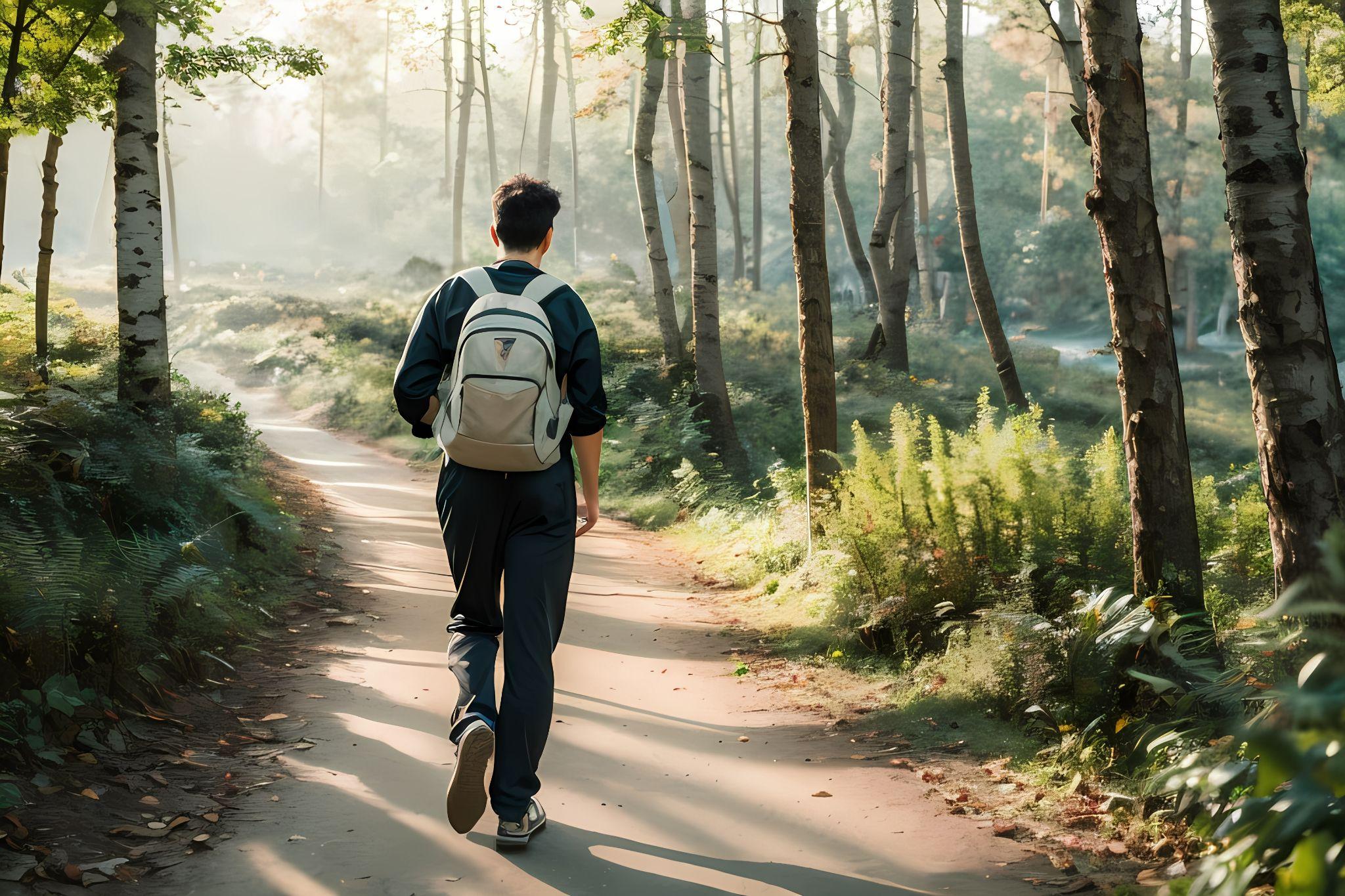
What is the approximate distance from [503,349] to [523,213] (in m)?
0.67

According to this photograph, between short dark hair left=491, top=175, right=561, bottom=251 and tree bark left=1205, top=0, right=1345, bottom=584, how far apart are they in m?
2.96

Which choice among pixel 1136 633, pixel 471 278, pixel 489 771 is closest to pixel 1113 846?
pixel 1136 633

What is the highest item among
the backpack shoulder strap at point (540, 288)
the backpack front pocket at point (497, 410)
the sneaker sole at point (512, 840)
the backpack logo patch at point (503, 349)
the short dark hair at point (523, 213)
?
the short dark hair at point (523, 213)

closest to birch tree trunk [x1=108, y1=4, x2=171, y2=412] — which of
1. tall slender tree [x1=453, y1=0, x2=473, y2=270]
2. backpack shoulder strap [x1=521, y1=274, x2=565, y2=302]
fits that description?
backpack shoulder strap [x1=521, y1=274, x2=565, y2=302]

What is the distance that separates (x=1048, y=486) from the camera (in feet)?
21.1

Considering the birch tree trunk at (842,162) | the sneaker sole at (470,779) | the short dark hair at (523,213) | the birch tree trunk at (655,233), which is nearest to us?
the sneaker sole at (470,779)

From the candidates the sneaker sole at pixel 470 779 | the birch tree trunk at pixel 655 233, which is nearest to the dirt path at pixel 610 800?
the sneaker sole at pixel 470 779

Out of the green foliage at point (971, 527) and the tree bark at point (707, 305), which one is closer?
the green foliage at point (971, 527)

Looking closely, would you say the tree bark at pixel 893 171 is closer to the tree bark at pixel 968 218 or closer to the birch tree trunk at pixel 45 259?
the tree bark at pixel 968 218

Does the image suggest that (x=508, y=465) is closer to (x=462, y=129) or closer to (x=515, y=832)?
(x=515, y=832)

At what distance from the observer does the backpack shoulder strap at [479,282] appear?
402 cm

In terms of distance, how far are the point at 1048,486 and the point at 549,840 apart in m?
3.91

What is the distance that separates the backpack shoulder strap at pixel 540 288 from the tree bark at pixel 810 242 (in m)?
5.17

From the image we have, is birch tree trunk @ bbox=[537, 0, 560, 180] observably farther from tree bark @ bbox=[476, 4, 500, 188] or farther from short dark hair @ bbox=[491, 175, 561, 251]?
short dark hair @ bbox=[491, 175, 561, 251]
